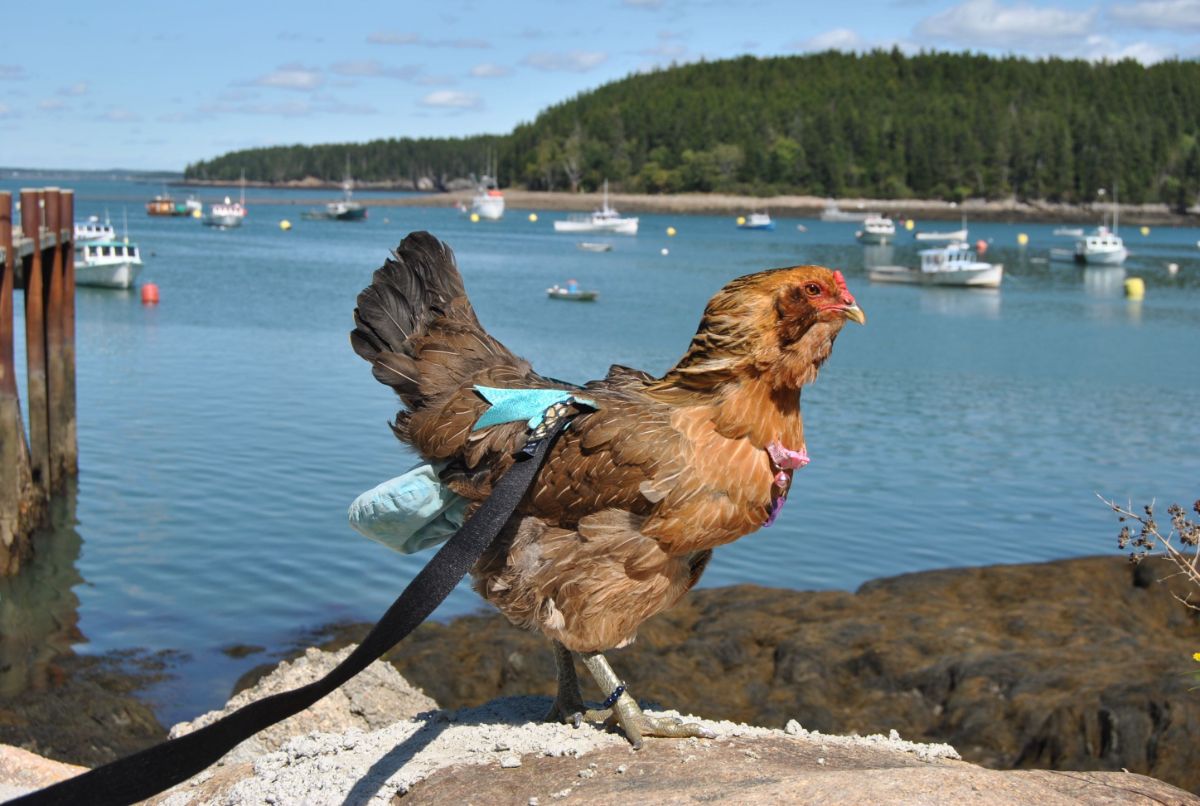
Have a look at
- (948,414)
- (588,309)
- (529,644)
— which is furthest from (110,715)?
(588,309)

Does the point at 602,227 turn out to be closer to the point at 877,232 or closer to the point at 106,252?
the point at 877,232

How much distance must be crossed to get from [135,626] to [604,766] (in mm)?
10741

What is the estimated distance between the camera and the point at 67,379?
19.3 m

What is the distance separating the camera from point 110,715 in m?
11.7

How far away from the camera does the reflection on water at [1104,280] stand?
7219 centimetres

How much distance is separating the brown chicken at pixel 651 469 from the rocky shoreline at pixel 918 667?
3198 mm

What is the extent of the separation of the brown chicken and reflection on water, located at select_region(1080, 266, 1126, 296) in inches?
2785

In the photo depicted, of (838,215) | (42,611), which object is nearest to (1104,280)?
(42,611)

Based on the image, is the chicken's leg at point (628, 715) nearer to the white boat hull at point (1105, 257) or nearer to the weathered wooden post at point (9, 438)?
the weathered wooden post at point (9, 438)

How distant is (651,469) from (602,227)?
4684 inches

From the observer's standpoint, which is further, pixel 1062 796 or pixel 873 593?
pixel 873 593

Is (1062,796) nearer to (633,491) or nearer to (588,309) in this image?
(633,491)

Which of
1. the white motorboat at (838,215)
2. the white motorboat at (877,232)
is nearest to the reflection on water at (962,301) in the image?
the white motorboat at (877,232)

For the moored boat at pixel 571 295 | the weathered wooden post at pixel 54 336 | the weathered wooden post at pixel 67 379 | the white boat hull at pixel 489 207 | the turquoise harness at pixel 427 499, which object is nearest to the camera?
the turquoise harness at pixel 427 499
